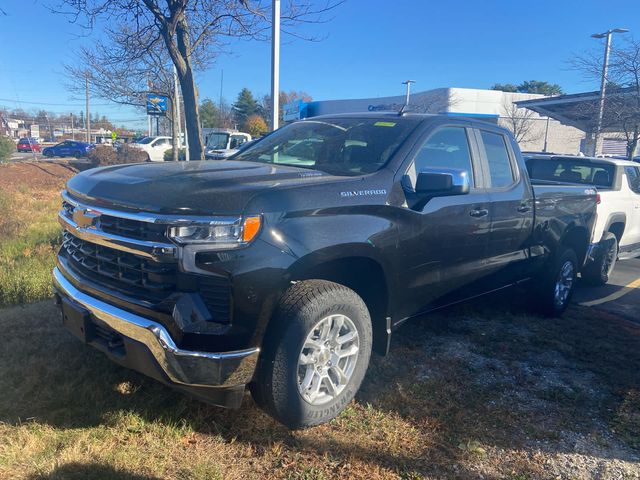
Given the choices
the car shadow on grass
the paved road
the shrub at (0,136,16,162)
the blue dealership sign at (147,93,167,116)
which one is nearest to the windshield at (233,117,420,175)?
the car shadow on grass

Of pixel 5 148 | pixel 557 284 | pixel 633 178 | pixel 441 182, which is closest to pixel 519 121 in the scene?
pixel 5 148

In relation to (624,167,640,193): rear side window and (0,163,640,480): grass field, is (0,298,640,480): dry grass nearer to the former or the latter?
(0,163,640,480): grass field

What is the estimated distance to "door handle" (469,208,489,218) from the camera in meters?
4.16

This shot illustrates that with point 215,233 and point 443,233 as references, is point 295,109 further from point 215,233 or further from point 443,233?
point 215,233

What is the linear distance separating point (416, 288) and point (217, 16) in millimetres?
7771

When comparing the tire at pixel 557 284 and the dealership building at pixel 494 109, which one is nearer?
the tire at pixel 557 284

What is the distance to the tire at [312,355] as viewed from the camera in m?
2.85

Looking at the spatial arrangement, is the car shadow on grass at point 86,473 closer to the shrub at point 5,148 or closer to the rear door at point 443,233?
the rear door at point 443,233

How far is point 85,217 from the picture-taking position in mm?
3154

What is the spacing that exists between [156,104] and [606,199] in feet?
67.4

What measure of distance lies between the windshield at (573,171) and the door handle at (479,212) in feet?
13.6

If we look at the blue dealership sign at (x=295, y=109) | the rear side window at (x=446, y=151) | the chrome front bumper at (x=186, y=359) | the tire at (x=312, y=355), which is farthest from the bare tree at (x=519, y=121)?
the chrome front bumper at (x=186, y=359)

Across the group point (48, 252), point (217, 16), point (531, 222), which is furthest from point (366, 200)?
point (217, 16)

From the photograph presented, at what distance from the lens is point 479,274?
14.5 feet
